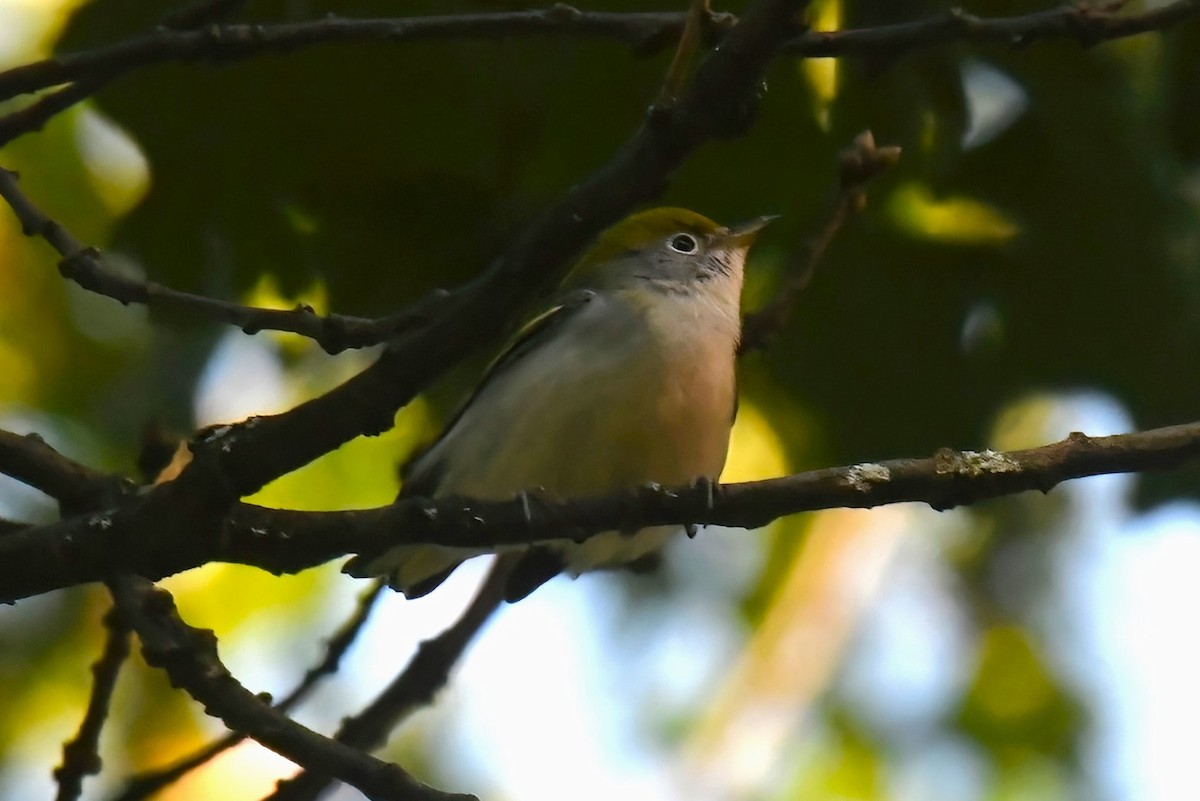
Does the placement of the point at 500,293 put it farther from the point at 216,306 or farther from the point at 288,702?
the point at 288,702

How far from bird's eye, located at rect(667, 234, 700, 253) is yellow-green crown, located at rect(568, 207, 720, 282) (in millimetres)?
21

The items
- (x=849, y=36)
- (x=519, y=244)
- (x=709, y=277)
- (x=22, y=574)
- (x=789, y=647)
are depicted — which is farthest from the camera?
(x=789, y=647)

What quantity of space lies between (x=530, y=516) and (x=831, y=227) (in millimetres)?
938

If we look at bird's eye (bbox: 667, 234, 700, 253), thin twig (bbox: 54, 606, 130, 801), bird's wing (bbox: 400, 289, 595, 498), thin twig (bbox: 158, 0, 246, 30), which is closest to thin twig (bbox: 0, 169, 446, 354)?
thin twig (bbox: 158, 0, 246, 30)

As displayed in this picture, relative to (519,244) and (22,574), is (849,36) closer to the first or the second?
(519,244)

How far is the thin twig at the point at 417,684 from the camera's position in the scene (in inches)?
112

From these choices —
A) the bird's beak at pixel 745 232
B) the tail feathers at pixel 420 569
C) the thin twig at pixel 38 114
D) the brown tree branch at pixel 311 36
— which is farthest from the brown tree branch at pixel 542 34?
the tail feathers at pixel 420 569

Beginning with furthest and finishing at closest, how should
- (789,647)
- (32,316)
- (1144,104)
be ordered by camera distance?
(789,647) < (32,316) < (1144,104)

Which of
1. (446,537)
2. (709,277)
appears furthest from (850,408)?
(446,537)

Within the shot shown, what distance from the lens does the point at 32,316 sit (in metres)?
3.35

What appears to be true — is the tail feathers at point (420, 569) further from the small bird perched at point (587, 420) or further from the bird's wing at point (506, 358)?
the bird's wing at point (506, 358)

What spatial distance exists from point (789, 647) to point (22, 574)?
10.5 feet

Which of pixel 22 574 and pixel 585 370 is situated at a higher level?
pixel 585 370

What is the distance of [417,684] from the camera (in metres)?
2.93
